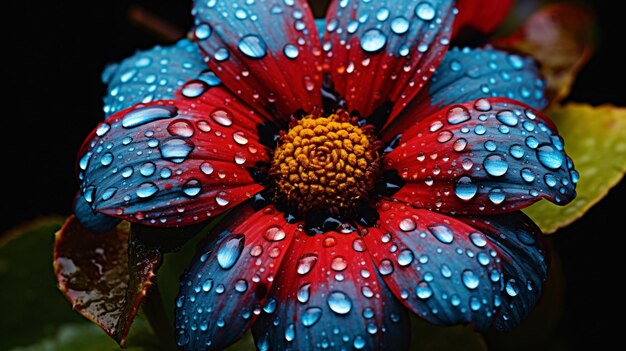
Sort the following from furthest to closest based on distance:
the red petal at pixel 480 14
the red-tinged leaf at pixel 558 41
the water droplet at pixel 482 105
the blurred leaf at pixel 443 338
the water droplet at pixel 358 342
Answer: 1. the red-tinged leaf at pixel 558 41
2. the red petal at pixel 480 14
3. the blurred leaf at pixel 443 338
4. the water droplet at pixel 482 105
5. the water droplet at pixel 358 342

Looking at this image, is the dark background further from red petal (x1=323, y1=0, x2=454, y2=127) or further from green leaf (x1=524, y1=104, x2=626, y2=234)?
red petal (x1=323, y1=0, x2=454, y2=127)

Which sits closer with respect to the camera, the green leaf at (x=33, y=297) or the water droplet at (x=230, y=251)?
the water droplet at (x=230, y=251)

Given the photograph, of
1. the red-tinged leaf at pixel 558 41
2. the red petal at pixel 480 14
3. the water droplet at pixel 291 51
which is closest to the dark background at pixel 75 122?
the red-tinged leaf at pixel 558 41

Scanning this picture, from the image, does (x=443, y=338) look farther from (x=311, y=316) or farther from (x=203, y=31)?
(x=203, y=31)

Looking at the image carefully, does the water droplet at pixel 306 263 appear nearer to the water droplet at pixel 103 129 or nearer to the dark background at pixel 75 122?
the water droplet at pixel 103 129

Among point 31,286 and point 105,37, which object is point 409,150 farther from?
point 105,37

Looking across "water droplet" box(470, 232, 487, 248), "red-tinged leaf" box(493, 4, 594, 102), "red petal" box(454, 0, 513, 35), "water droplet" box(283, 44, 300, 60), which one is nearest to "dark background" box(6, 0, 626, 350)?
"red-tinged leaf" box(493, 4, 594, 102)

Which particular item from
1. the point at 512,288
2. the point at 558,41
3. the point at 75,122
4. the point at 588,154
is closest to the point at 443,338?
the point at 512,288

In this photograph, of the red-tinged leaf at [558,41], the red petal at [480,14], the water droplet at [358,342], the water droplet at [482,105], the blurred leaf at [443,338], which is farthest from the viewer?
the red-tinged leaf at [558,41]
